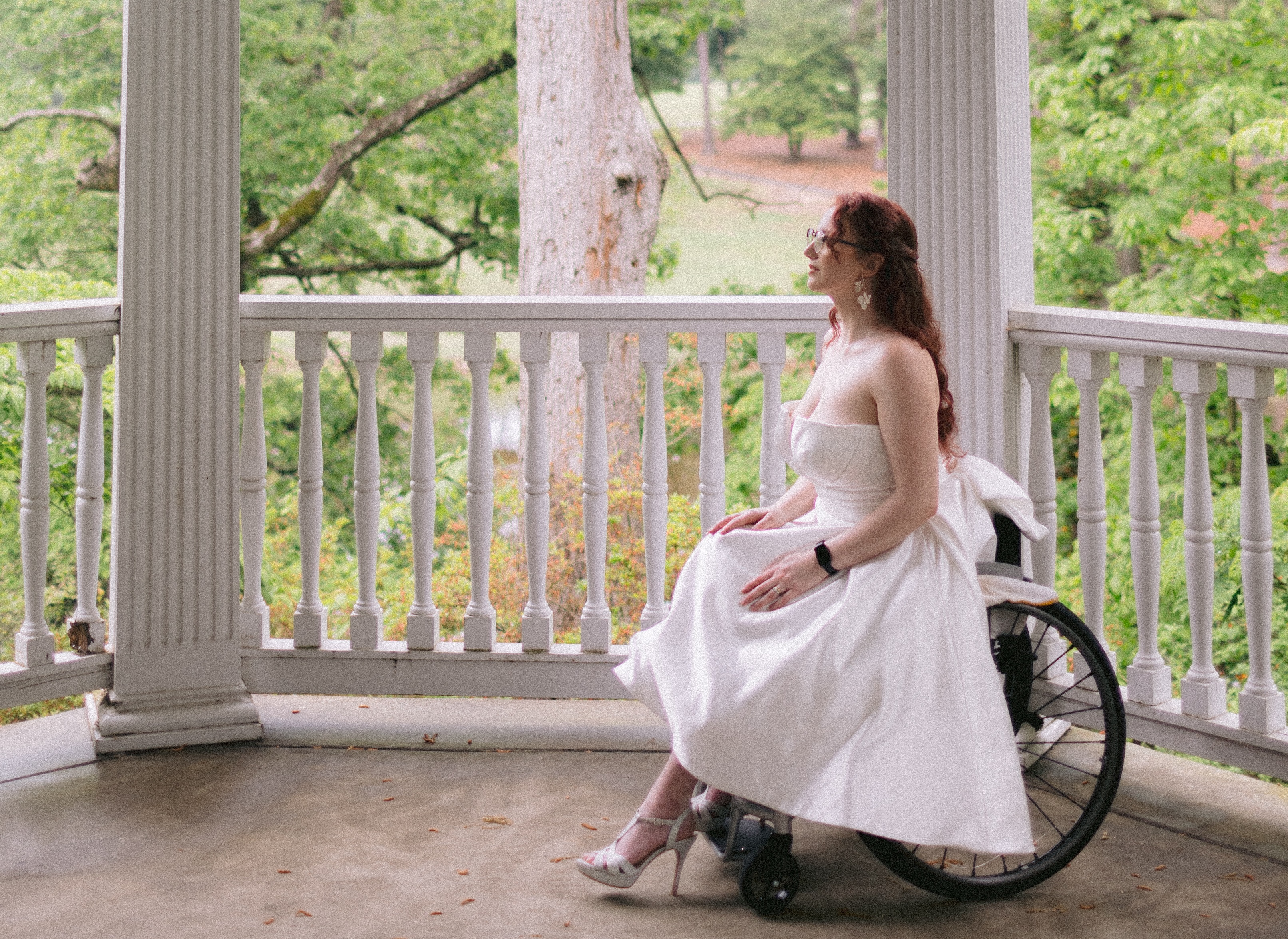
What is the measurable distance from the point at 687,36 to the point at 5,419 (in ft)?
20.6

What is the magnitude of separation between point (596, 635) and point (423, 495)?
0.60 meters

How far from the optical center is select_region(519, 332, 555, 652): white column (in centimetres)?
351

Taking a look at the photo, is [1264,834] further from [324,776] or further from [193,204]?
[193,204]

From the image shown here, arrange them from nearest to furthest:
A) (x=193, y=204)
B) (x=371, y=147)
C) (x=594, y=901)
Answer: (x=594, y=901) → (x=193, y=204) → (x=371, y=147)

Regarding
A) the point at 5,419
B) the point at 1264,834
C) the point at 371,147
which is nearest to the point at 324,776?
the point at 1264,834

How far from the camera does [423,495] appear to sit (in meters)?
3.63

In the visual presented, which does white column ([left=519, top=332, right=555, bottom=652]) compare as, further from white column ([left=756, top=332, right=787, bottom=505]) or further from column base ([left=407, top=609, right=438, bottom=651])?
white column ([left=756, top=332, right=787, bottom=505])

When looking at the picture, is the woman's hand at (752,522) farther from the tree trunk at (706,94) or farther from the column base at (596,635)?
the tree trunk at (706,94)

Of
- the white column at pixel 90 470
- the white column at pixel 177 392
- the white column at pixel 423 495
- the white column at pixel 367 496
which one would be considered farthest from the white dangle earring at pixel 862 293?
the white column at pixel 90 470

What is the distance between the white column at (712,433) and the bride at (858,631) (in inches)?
29.0

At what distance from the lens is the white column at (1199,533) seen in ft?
9.89

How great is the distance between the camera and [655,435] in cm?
352

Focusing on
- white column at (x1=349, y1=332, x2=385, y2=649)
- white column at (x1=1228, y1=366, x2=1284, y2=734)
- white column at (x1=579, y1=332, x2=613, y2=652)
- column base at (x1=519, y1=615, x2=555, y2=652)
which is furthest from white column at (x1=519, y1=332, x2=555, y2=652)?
white column at (x1=1228, y1=366, x2=1284, y2=734)

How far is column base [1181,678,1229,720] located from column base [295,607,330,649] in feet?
7.30
